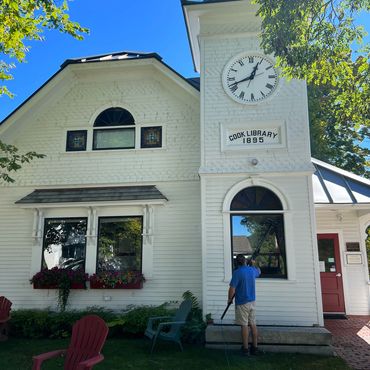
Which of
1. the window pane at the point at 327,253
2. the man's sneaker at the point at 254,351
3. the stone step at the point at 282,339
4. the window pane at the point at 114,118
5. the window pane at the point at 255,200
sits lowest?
the man's sneaker at the point at 254,351

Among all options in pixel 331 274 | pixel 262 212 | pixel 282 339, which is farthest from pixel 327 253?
pixel 282 339

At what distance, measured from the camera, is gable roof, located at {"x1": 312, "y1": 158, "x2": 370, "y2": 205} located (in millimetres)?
8883

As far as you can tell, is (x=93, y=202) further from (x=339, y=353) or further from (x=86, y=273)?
(x=339, y=353)

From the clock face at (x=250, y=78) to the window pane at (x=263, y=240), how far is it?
9.29ft

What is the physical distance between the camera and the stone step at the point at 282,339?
691 cm

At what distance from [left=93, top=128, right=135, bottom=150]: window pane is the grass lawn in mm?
5047

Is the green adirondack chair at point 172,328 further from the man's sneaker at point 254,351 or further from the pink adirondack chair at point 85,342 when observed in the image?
the pink adirondack chair at point 85,342

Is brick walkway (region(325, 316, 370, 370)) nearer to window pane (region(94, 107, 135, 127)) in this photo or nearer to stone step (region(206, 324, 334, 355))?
stone step (region(206, 324, 334, 355))

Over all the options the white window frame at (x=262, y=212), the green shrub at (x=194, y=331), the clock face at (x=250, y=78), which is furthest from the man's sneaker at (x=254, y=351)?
the clock face at (x=250, y=78)

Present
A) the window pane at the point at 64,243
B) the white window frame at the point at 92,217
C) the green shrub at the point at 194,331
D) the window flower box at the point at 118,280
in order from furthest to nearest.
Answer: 1. the window pane at the point at 64,243
2. the white window frame at the point at 92,217
3. the window flower box at the point at 118,280
4. the green shrub at the point at 194,331

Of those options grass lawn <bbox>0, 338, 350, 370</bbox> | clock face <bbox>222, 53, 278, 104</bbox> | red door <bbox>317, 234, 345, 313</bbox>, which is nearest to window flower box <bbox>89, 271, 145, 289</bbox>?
grass lawn <bbox>0, 338, 350, 370</bbox>

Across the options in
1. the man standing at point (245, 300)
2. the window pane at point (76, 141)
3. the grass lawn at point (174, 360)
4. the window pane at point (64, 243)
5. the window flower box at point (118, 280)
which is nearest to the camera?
the grass lawn at point (174, 360)

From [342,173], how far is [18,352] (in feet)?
28.6

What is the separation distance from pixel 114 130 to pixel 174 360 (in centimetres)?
616
